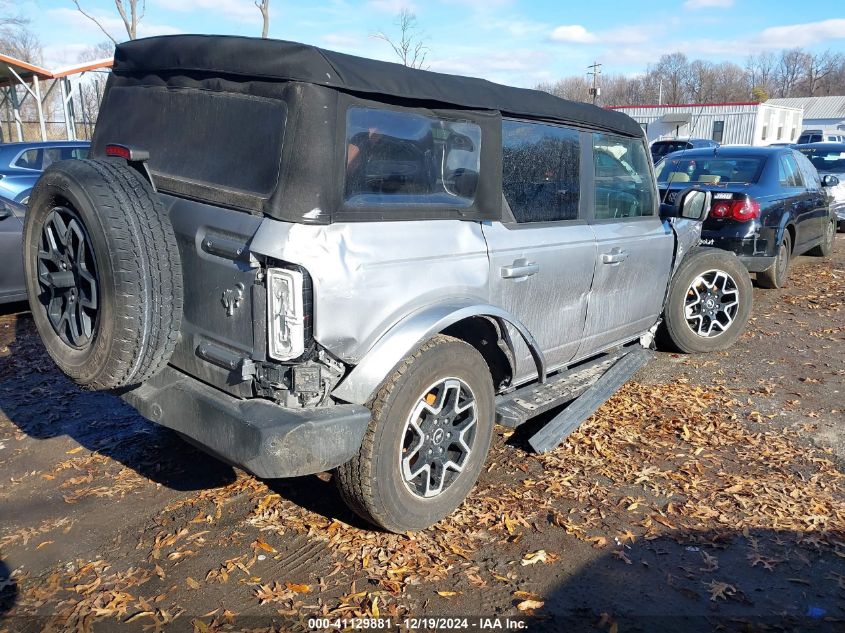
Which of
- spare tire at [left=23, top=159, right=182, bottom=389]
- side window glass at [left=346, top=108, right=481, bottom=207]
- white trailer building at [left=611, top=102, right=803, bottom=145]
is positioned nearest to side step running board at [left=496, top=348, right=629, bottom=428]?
side window glass at [left=346, top=108, right=481, bottom=207]

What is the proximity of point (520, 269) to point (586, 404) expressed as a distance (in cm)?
115

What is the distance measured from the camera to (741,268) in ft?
19.5

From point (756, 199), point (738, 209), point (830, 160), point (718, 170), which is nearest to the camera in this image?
point (738, 209)

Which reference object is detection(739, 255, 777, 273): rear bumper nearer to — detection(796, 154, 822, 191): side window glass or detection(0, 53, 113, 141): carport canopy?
detection(796, 154, 822, 191): side window glass

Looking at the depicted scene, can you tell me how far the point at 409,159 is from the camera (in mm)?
3109

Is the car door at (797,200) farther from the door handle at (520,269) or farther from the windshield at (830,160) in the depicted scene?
the windshield at (830,160)

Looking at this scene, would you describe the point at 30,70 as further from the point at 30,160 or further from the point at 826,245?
the point at 826,245

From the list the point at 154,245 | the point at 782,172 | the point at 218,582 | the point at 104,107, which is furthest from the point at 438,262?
the point at 782,172

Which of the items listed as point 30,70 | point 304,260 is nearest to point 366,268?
point 304,260

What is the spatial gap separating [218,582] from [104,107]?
251 centimetres

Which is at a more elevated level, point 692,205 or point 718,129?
point 718,129

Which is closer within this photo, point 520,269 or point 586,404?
point 520,269

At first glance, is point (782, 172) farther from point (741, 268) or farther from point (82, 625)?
point (82, 625)

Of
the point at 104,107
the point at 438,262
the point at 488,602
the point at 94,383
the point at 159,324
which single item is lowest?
the point at 488,602
